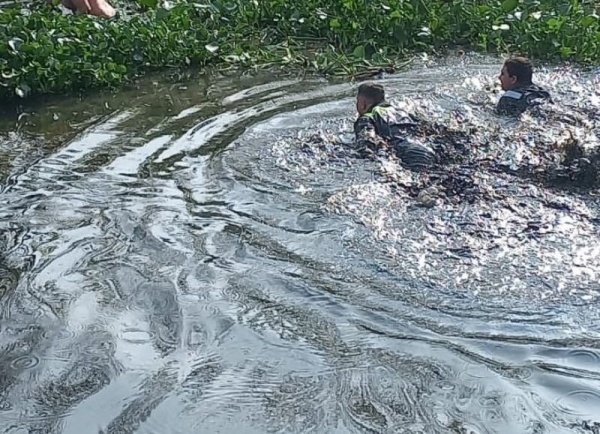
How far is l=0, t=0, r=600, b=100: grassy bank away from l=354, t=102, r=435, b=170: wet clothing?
2.01m

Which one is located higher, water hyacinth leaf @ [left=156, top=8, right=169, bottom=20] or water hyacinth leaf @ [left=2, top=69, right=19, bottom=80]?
water hyacinth leaf @ [left=156, top=8, right=169, bottom=20]

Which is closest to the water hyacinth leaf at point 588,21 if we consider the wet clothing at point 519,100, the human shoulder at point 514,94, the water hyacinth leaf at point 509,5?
the water hyacinth leaf at point 509,5

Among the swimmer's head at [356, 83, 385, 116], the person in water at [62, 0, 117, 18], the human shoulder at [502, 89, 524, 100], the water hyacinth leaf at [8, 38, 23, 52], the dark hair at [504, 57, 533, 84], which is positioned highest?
the water hyacinth leaf at [8, 38, 23, 52]

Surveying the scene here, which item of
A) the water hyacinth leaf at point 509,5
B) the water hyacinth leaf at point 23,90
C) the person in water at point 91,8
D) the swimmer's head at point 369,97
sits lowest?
the water hyacinth leaf at point 509,5

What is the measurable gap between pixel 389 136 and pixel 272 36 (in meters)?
3.65

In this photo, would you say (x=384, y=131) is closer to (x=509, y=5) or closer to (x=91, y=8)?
(x=509, y=5)

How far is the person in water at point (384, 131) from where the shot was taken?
6.31 meters

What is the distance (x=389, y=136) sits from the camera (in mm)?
6574

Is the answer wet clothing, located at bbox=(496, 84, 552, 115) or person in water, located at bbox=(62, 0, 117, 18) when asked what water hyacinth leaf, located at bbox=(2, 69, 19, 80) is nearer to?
person in water, located at bbox=(62, 0, 117, 18)

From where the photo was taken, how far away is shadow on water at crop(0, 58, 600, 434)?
388 centimetres

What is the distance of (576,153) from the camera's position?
20.6 feet

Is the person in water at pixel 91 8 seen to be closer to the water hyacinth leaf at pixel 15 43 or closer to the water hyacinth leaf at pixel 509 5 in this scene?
the water hyacinth leaf at pixel 15 43

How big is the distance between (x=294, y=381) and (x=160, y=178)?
2.54 m

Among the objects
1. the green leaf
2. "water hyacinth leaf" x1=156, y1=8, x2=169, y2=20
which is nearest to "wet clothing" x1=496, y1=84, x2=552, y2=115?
the green leaf
